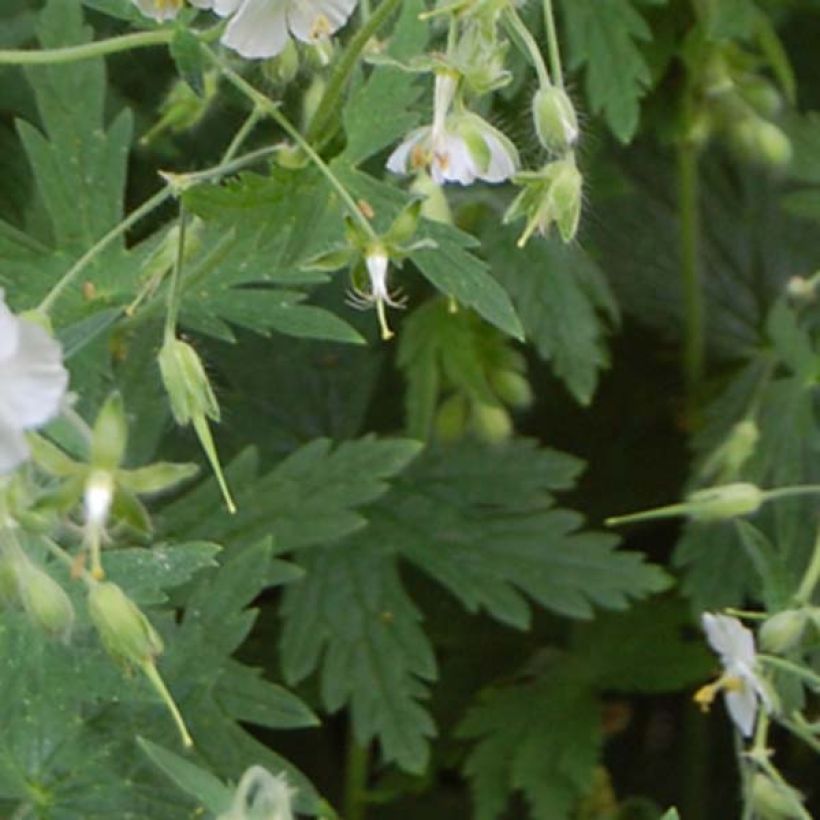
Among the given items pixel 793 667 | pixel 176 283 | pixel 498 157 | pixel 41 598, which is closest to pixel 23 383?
pixel 41 598

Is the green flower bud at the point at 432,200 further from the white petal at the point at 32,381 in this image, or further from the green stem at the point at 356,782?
the green stem at the point at 356,782

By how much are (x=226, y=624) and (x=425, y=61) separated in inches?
21.1

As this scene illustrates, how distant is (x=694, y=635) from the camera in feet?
7.38

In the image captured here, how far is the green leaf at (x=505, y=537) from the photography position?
6.41 ft

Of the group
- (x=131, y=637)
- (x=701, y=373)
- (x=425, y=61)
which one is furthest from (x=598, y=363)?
(x=131, y=637)

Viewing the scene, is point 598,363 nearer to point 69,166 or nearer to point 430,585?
point 430,585

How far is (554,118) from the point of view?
1.31 meters

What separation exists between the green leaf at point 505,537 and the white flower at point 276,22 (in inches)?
31.2

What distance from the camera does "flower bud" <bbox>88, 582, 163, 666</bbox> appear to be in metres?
1.17

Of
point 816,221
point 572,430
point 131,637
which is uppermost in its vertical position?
point 131,637

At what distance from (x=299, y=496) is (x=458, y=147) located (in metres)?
0.59

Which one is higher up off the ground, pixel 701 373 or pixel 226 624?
pixel 226 624

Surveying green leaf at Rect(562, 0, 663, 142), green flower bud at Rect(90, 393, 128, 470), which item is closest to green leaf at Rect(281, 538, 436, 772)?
green leaf at Rect(562, 0, 663, 142)

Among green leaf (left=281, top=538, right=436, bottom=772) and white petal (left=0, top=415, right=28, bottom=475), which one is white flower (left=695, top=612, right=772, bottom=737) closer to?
green leaf (left=281, top=538, right=436, bottom=772)
